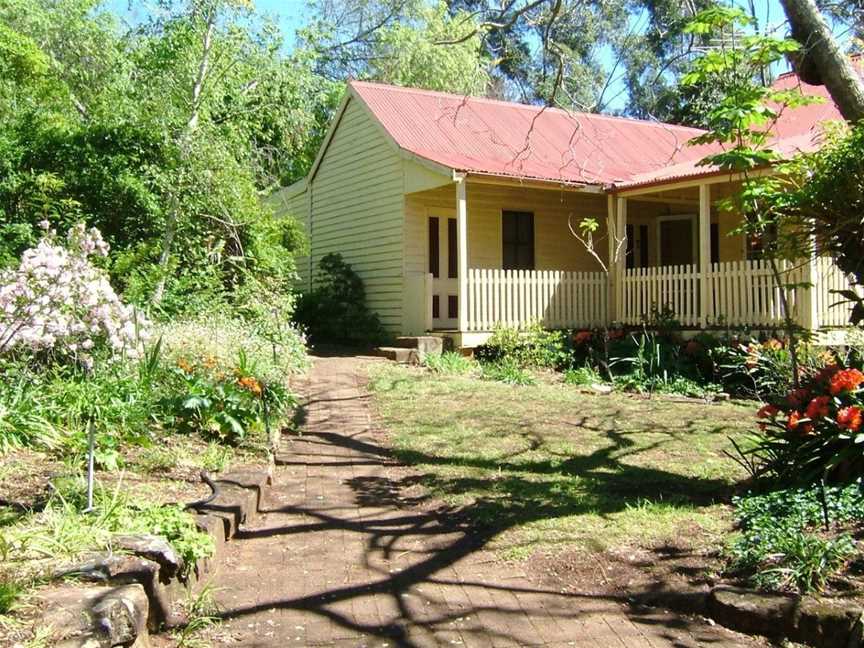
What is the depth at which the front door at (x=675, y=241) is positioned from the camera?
18562mm

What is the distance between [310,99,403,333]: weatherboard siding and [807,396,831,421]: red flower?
1101 cm

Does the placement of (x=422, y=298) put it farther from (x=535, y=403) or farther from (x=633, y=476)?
(x=633, y=476)

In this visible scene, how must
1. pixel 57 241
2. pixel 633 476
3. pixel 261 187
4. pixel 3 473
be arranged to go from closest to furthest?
pixel 3 473, pixel 633 476, pixel 57 241, pixel 261 187

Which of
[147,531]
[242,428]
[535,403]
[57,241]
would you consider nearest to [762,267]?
[535,403]

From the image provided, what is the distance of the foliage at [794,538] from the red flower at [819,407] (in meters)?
0.49

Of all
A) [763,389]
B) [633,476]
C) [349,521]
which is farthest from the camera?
[763,389]

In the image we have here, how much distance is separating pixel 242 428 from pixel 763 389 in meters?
7.24

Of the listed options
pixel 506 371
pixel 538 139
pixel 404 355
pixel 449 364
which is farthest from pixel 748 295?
pixel 538 139

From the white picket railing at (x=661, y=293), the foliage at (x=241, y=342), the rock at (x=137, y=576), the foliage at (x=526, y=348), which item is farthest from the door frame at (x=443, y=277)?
the rock at (x=137, y=576)

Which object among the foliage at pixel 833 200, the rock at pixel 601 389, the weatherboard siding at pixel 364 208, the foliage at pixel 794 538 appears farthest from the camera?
the weatherboard siding at pixel 364 208

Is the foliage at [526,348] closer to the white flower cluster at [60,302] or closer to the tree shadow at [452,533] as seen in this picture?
the tree shadow at [452,533]

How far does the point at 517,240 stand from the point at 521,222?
0.40 meters

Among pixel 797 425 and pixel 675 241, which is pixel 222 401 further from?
pixel 675 241

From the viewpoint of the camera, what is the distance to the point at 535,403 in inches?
403
